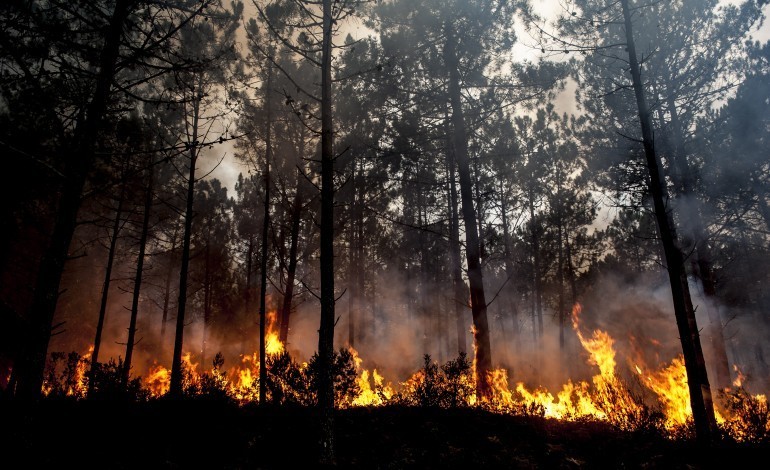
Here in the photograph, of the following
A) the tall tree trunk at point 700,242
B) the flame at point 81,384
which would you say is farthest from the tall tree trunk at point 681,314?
the flame at point 81,384

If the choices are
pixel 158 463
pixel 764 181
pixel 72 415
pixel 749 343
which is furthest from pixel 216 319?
pixel 749 343

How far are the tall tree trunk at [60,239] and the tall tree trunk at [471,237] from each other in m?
7.73

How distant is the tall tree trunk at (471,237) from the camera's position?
9.38 m

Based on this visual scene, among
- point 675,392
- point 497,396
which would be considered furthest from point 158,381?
point 675,392

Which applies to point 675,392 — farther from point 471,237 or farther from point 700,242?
point 471,237

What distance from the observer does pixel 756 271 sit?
1892 cm

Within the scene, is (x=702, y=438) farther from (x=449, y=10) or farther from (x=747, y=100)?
(x=747, y=100)

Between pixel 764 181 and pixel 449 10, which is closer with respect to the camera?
pixel 449 10

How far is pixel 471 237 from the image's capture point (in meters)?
10.1

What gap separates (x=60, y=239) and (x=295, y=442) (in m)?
4.15

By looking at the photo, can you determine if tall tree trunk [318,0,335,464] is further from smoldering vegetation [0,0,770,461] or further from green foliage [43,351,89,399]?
green foliage [43,351,89,399]

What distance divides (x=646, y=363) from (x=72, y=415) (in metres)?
19.5

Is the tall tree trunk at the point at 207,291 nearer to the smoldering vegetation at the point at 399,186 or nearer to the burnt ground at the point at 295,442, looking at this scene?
the smoldering vegetation at the point at 399,186

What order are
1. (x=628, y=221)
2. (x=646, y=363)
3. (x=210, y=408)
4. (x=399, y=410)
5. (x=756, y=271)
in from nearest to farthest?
(x=210, y=408) < (x=399, y=410) < (x=646, y=363) < (x=756, y=271) < (x=628, y=221)
